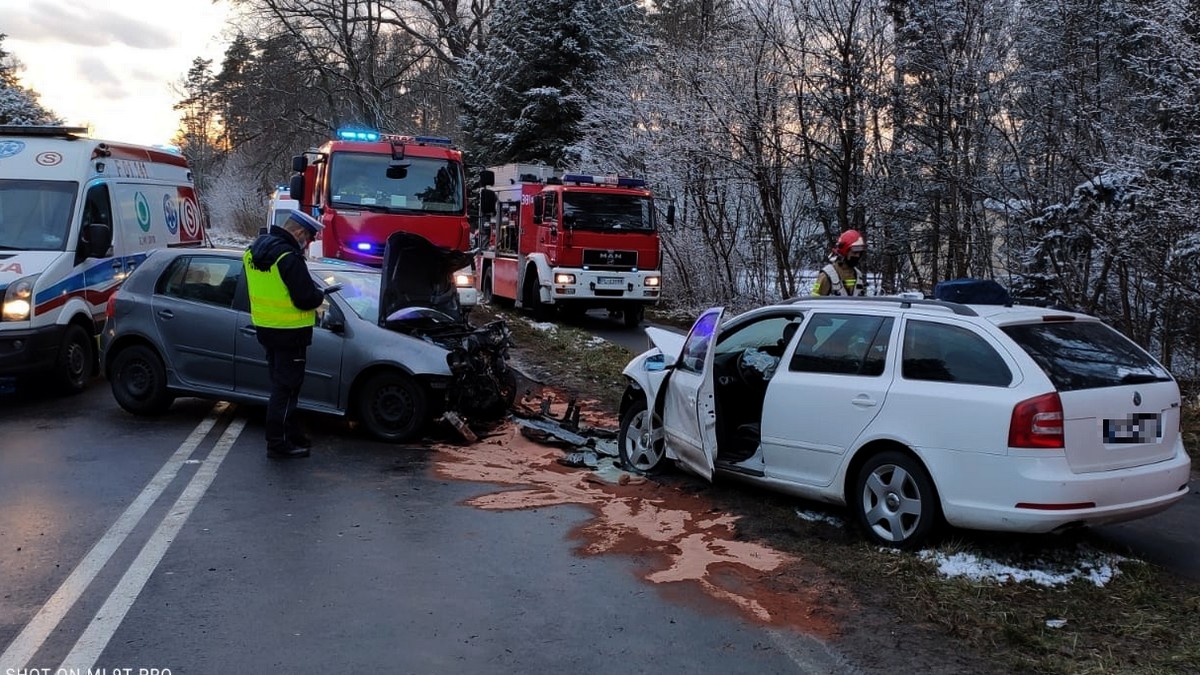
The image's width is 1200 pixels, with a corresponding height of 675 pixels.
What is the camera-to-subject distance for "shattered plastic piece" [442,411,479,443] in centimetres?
791

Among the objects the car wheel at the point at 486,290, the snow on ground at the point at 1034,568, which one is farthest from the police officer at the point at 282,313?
the car wheel at the point at 486,290

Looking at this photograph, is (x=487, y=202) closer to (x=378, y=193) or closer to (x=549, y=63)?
(x=378, y=193)

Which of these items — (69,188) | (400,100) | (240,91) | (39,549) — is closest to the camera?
(39,549)

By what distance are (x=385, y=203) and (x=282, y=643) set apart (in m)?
10.4

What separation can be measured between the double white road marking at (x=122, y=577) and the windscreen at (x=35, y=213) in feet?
13.6

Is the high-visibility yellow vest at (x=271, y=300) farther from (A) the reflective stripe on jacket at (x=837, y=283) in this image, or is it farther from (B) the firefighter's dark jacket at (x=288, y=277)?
(A) the reflective stripe on jacket at (x=837, y=283)

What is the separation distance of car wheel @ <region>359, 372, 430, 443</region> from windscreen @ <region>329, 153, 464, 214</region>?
6.06 metres

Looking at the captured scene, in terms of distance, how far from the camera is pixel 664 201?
2162cm

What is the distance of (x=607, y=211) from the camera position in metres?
17.5

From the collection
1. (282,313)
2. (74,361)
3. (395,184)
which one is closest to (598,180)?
(395,184)

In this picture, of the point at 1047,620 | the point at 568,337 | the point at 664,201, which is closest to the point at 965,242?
the point at 568,337

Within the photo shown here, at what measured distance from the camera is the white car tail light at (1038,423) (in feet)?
15.2

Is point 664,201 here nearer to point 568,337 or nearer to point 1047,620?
point 568,337

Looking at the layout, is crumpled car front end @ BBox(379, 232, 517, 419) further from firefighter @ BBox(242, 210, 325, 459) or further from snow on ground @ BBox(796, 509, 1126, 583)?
snow on ground @ BBox(796, 509, 1126, 583)
